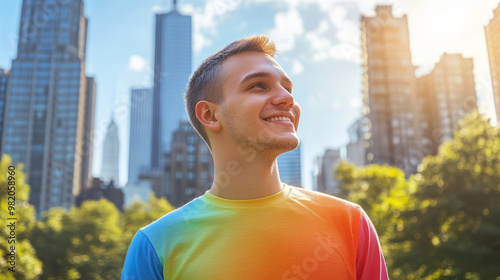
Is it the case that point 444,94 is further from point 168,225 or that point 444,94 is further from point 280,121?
point 168,225

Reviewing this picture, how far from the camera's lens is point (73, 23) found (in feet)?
403

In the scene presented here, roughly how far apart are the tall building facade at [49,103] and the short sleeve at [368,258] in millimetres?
115233

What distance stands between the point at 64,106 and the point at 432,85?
285ft

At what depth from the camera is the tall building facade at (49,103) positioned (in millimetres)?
108688

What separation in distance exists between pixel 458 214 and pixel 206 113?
19677 millimetres

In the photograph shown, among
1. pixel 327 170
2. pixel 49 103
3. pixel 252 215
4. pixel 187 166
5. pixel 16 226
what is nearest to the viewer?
pixel 252 215

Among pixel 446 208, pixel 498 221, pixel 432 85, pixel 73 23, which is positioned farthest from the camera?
pixel 73 23

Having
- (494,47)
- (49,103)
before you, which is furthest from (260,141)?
(49,103)

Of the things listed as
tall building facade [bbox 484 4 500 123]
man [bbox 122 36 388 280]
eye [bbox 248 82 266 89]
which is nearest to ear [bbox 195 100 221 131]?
man [bbox 122 36 388 280]

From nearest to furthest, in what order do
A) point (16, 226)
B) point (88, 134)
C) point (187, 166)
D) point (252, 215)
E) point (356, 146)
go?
point (252, 215)
point (16, 226)
point (187, 166)
point (88, 134)
point (356, 146)

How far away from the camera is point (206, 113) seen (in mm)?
2715

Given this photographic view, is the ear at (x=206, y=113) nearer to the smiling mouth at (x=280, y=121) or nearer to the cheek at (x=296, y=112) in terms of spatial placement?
the smiling mouth at (x=280, y=121)

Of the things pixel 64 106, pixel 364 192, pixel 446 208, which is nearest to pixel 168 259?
pixel 446 208

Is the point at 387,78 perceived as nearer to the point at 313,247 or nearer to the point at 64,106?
the point at 64,106
